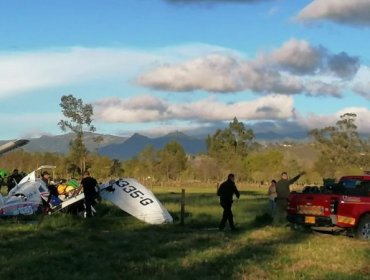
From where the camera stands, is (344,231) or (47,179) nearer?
(344,231)

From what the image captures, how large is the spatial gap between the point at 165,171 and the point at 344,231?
91.5m

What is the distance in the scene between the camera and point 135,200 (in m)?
22.9

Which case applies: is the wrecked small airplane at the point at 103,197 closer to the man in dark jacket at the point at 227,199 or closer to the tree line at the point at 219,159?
the man in dark jacket at the point at 227,199

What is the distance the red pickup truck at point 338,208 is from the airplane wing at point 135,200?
483 cm

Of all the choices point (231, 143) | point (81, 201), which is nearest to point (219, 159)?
point (231, 143)

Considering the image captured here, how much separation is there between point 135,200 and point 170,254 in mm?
9357

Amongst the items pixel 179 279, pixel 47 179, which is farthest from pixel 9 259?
pixel 47 179

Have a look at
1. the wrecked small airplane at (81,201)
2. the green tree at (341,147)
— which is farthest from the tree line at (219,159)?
the wrecked small airplane at (81,201)

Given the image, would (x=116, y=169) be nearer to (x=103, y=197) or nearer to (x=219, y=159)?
(x=219, y=159)

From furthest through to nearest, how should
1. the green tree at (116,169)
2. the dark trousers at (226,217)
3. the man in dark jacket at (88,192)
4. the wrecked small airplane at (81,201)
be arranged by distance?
the green tree at (116,169) → the man in dark jacket at (88,192) → the wrecked small airplane at (81,201) → the dark trousers at (226,217)

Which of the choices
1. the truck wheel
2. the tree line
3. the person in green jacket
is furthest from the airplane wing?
the tree line

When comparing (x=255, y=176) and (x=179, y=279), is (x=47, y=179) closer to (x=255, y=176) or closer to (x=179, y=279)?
(x=179, y=279)

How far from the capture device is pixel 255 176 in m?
105

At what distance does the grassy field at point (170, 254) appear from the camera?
11375 mm
